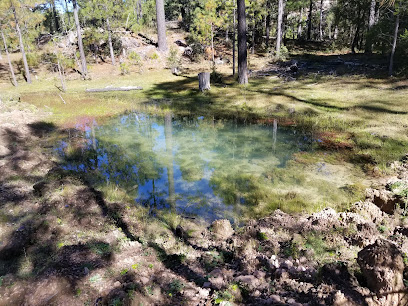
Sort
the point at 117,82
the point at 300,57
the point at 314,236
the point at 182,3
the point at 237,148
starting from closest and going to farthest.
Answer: the point at 314,236 → the point at 237,148 → the point at 117,82 → the point at 300,57 → the point at 182,3

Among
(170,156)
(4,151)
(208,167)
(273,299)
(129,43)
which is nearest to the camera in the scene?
(273,299)

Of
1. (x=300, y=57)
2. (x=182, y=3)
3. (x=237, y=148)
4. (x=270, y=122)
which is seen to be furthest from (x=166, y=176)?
(x=182, y=3)

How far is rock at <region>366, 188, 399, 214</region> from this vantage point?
6008 millimetres

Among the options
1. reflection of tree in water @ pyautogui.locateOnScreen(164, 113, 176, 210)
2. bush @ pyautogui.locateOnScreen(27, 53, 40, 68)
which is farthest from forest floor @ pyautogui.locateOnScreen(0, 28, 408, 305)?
bush @ pyautogui.locateOnScreen(27, 53, 40, 68)

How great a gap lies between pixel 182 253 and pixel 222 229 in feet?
3.32

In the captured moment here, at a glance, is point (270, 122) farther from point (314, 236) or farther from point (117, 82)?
point (117, 82)

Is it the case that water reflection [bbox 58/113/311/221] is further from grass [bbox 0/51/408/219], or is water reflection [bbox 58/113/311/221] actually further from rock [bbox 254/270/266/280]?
rock [bbox 254/270/266/280]

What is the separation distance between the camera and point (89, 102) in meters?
18.1

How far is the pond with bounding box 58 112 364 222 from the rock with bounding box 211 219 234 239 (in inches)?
23.0

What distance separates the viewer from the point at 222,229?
5520 millimetres

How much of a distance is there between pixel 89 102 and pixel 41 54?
19351 mm

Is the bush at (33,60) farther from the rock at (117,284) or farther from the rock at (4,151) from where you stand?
the rock at (117,284)

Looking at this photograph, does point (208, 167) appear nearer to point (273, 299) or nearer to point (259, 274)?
point (259, 274)

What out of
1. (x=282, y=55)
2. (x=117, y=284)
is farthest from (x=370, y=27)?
(x=117, y=284)
